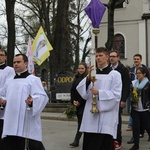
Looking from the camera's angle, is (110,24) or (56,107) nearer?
(56,107)

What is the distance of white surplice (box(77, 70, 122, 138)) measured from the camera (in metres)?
5.96

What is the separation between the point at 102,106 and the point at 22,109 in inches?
47.0

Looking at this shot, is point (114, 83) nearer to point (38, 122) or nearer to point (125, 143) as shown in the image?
point (38, 122)

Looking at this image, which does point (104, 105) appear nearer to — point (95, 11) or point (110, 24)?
point (95, 11)

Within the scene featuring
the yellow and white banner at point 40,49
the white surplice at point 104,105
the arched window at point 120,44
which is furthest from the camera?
the arched window at point 120,44

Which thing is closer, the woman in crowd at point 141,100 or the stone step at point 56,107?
the woman in crowd at point 141,100

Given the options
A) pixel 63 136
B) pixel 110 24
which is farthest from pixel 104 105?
pixel 110 24

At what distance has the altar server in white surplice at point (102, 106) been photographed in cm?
596

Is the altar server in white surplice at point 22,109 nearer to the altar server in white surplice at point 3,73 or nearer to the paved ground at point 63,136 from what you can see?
the altar server in white surplice at point 3,73

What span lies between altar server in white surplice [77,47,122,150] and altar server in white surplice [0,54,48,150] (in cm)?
75

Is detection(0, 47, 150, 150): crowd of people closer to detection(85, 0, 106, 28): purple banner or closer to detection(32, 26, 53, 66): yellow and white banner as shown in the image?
detection(85, 0, 106, 28): purple banner

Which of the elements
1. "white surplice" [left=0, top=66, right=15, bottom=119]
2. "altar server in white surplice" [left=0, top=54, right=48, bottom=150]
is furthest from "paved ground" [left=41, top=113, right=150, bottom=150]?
"altar server in white surplice" [left=0, top=54, right=48, bottom=150]

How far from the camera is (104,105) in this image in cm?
595

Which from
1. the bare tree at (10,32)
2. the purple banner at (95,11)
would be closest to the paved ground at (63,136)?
the purple banner at (95,11)
